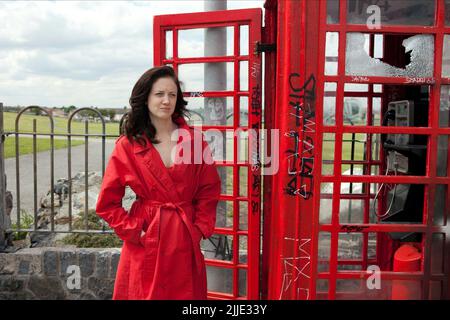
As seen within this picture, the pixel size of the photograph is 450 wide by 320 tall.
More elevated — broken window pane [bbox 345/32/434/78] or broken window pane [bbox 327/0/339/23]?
broken window pane [bbox 327/0/339/23]

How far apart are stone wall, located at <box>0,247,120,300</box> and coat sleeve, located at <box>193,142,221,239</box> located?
6.51 ft

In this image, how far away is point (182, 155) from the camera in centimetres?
265

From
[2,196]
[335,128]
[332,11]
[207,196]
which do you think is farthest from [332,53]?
[2,196]

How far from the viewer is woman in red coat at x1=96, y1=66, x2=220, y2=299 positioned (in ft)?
8.46

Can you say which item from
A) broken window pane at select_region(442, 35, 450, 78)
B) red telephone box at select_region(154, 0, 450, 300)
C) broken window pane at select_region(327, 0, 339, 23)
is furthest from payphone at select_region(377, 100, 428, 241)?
broken window pane at select_region(327, 0, 339, 23)

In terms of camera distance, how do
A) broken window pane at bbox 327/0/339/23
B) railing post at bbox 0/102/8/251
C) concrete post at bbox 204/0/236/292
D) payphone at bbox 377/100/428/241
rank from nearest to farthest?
broken window pane at bbox 327/0/339/23
payphone at bbox 377/100/428/241
concrete post at bbox 204/0/236/292
railing post at bbox 0/102/8/251

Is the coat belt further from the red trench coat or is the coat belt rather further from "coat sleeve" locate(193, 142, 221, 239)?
"coat sleeve" locate(193, 142, 221, 239)

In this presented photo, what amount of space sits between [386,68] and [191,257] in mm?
1762

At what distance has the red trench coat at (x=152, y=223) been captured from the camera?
2574mm

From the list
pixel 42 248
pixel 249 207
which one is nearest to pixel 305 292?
pixel 249 207

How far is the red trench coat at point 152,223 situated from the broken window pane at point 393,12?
1369 millimetres

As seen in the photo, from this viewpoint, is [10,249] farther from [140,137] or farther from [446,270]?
[446,270]

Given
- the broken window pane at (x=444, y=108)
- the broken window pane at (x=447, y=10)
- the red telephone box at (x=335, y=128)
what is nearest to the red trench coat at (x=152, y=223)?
the red telephone box at (x=335, y=128)

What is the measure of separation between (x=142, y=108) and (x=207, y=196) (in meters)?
0.74
